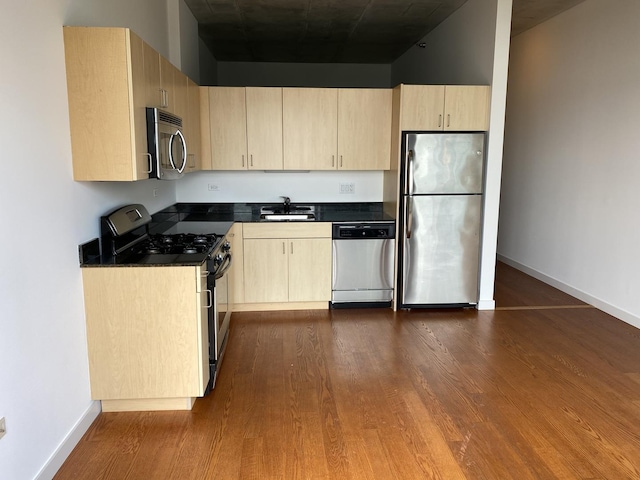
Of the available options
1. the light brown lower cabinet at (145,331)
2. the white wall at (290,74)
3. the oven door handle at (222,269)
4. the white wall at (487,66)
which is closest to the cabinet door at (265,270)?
the oven door handle at (222,269)

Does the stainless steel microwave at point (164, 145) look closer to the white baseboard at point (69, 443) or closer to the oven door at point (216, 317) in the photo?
the oven door at point (216, 317)

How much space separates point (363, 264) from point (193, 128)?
6.28 ft

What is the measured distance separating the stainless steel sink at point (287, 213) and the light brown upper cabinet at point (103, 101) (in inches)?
83.1

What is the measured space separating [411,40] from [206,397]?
5.07 m

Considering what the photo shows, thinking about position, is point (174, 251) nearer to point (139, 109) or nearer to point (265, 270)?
point (139, 109)

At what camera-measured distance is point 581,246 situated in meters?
4.82

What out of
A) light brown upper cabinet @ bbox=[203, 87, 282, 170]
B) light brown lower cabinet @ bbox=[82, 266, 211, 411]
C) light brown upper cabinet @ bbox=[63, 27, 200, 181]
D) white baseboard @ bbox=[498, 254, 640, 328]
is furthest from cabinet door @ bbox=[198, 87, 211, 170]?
white baseboard @ bbox=[498, 254, 640, 328]

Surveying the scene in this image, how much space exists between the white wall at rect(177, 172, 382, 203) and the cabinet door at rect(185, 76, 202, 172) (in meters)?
0.57

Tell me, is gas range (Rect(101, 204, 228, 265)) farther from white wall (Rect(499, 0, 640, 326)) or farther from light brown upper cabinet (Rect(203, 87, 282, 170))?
white wall (Rect(499, 0, 640, 326))

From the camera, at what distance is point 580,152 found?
4.79 meters

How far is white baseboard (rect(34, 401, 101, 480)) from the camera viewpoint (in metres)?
2.17

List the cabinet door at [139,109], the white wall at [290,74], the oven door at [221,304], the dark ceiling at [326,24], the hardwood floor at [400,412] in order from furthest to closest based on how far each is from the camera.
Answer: the white wall at [290,74]
the dark ceiling at [326,24]
the oven door at [221,304]
the cabinet door at [139,109]
the hardwood floor at [400,412]

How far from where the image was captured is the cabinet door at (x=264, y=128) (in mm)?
4539

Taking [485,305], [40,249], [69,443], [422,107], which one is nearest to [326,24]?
[422,107]
